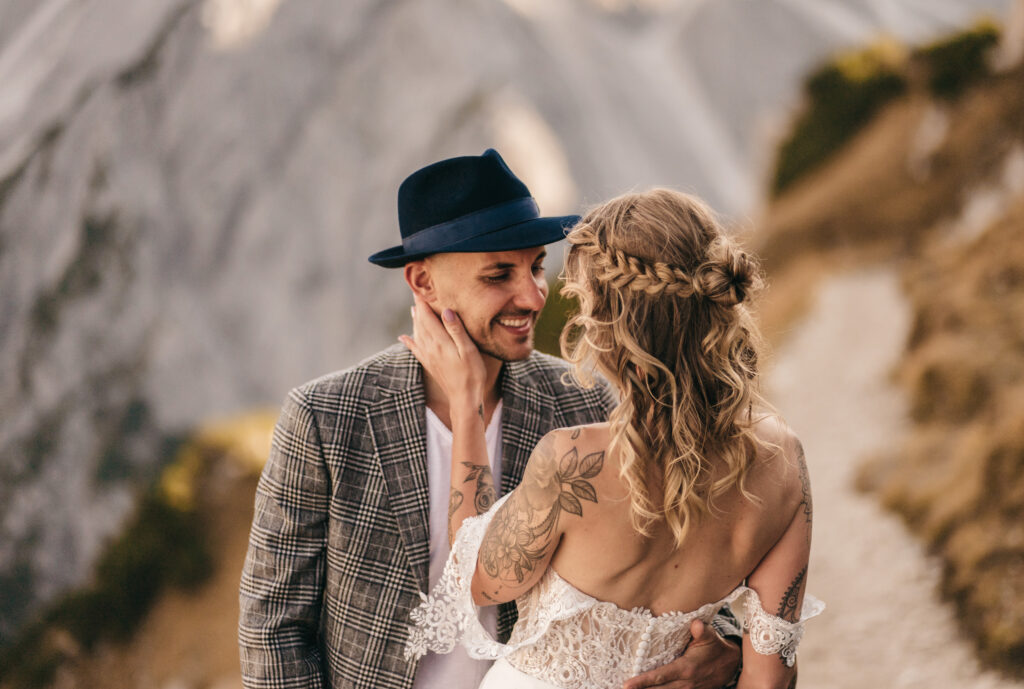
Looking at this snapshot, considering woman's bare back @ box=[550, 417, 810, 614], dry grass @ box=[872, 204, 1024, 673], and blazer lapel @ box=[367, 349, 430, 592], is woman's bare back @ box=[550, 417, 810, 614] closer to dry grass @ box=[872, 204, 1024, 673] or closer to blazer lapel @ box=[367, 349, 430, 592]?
blazer lapel @ box=[367, 349, 430, 592]

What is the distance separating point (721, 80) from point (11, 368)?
1369cm

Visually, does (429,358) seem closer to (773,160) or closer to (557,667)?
(557,667)

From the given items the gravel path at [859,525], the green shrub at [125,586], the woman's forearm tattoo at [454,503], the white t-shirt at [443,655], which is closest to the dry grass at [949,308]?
the gravel path at [859,525]

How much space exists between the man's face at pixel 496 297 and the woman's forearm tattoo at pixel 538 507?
0.59 m

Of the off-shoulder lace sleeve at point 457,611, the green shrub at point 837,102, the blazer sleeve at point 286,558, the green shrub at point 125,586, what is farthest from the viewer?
the green shrub at point 837,102

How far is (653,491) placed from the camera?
1794 mm

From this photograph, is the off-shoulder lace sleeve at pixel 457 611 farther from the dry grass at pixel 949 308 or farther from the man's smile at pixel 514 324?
the dry grass at pixel 949 308

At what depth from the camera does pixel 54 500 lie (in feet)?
18.3

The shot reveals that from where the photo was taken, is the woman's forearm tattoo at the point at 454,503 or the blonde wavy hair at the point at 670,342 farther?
the woman's forearm tattoo at the point at 454,503

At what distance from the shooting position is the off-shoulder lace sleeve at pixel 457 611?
6.49 feet

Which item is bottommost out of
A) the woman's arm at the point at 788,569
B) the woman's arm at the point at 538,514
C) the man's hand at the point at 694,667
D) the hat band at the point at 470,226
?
the man's hand at the point at 694,667

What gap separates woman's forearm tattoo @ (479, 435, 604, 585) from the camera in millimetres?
1800

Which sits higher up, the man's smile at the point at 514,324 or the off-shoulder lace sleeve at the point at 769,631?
the man's smile at the point at 514,324

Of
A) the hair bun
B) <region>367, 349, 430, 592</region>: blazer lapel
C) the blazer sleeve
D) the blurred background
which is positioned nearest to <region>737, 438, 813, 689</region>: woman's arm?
the hair bun
